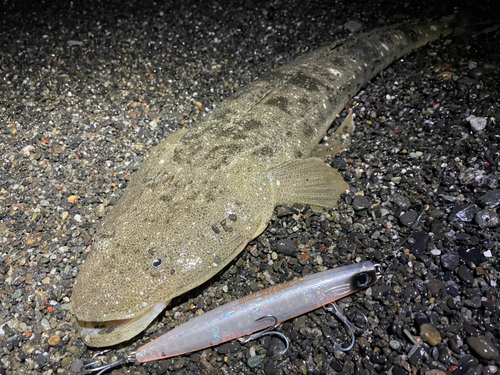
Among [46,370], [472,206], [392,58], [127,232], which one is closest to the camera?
[46,370]

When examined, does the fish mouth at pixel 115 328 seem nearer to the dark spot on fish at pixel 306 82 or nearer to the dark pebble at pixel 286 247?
the dark pebble at pixel 286 247

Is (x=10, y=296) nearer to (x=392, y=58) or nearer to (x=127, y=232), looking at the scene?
(x=127, y=232)

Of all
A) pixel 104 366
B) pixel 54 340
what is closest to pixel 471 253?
pixel 104 366

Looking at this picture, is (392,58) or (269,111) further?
(392,58)

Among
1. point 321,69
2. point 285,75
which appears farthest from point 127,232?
point 321,69

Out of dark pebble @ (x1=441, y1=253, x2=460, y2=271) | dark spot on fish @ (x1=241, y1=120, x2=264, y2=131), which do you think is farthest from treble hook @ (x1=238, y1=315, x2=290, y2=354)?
dark spot on fish @ (x1=241, y1=120, x2=264, y2=131)

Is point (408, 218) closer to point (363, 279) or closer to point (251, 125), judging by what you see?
point (363, 279)

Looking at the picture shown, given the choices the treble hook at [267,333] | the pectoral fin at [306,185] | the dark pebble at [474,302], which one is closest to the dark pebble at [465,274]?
the dark pebble at [474,302]

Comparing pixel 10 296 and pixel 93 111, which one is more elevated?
pixel 93 111
